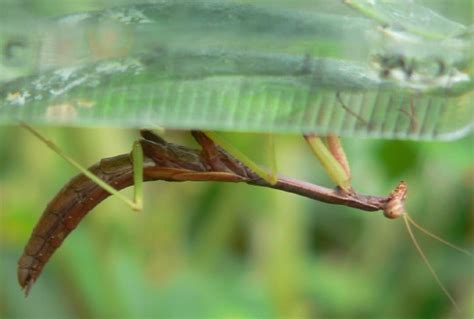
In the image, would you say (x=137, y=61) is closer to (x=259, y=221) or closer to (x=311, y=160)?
(x=259, y=221)

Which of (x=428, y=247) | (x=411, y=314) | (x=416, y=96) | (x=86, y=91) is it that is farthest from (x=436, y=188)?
(x=86, y=91)

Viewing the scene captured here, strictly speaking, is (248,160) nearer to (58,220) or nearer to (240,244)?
(58,220)

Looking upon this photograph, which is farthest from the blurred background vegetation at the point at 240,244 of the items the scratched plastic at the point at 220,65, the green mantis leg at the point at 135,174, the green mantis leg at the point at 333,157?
the scratched plastic at the point at 220,65

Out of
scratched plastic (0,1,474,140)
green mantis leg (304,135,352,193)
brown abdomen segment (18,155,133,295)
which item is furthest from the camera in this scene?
brown abdomen segment (18,155,133,295)

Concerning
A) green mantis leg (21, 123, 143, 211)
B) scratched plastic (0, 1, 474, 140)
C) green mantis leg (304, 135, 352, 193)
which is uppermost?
scratched plastic (0, 1, 474, 140)

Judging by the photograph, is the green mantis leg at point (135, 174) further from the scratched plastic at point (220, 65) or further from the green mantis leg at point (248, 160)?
the scratched plastic at point (220, 65)

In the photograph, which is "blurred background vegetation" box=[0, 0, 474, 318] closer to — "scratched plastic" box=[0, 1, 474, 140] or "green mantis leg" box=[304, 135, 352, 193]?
"green mantis leg" box=[304, 135, 352, 193]

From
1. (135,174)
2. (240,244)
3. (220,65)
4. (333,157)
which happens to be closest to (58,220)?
(135,174)

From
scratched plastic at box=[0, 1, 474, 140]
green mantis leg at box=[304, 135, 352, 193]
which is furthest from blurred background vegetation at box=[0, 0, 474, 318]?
scratched plastic at box=[0, 1, 474, 140]
